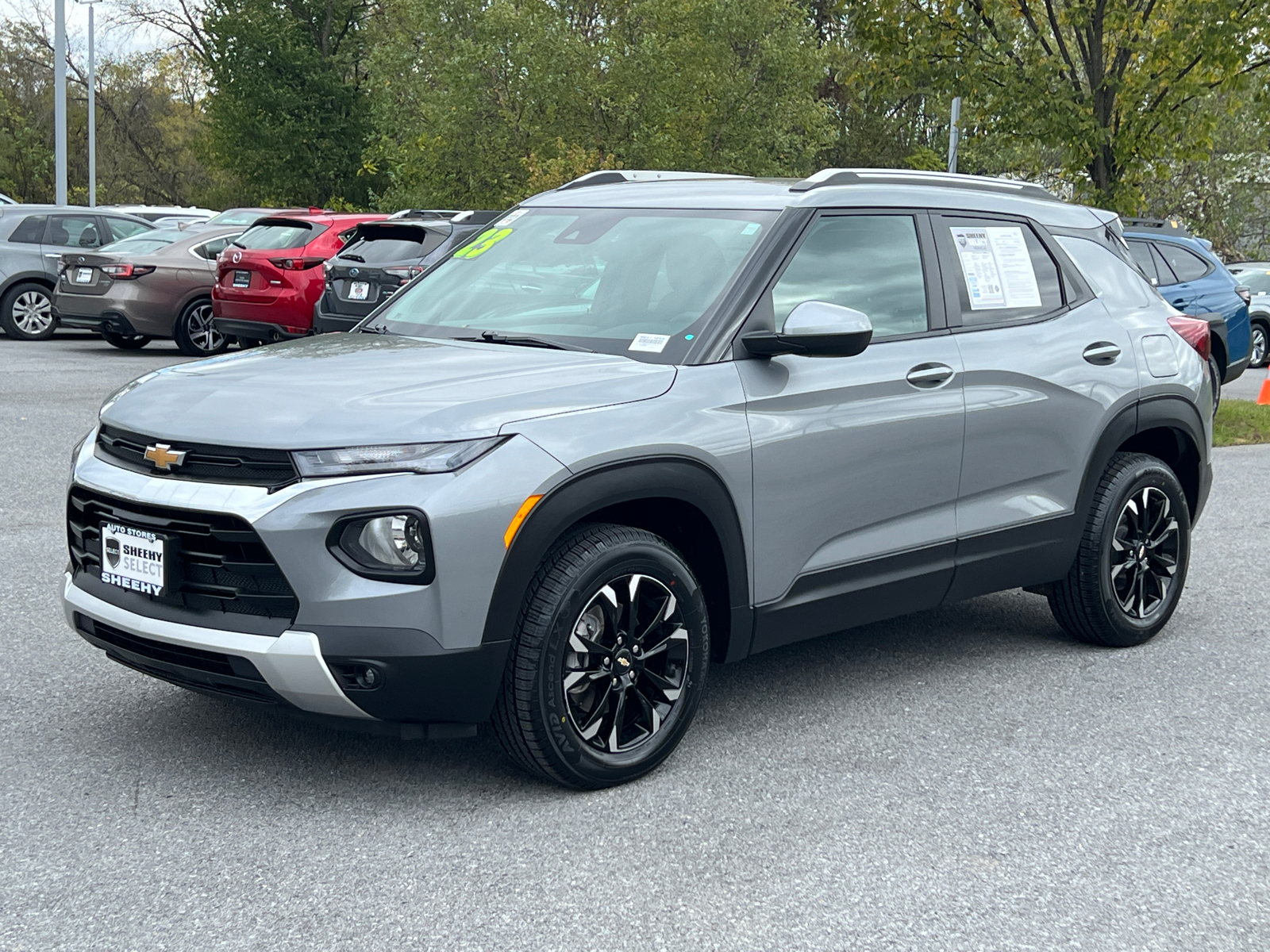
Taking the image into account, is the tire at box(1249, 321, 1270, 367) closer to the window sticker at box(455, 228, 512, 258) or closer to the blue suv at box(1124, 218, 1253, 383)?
the blue suv at box(1124, 218, 1253, 383)

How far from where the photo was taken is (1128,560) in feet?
19.6

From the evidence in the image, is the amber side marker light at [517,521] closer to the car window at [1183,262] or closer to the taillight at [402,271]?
the taillight at [402,271]

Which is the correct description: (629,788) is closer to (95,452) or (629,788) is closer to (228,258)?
(95,452)

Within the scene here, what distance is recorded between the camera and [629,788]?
430 centimetres

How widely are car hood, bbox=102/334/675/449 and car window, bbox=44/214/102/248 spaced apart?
616 inches

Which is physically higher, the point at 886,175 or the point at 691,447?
the point at 886,175

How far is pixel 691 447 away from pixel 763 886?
127 cm

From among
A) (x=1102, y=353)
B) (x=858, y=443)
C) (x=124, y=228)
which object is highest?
(x=1102, y=353)

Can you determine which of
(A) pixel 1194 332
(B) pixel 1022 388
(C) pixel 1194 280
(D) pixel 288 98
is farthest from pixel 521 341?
(D) pixel 288 98

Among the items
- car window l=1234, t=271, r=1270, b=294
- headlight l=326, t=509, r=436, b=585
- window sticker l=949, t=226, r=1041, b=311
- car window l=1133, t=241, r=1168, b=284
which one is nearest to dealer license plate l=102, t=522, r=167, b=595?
headlight l=326, t=509, r=436, b=585

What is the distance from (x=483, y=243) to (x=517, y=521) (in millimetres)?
2027

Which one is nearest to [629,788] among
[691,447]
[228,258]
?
[691,447]

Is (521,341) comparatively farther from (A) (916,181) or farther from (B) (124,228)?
(B) (124,228)

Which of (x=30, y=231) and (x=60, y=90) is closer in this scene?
(x=30, y=231)
